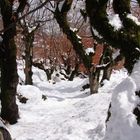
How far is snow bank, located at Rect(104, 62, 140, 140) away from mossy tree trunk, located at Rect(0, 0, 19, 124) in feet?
15.1

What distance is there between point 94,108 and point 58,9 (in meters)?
4.20

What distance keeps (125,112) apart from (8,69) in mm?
5179

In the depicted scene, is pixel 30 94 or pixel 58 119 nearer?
pixel 58 119

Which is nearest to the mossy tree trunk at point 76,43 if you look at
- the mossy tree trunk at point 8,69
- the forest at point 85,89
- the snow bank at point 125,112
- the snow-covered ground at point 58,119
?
the forest at point 85,89

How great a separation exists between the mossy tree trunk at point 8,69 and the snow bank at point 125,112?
4.60 metres

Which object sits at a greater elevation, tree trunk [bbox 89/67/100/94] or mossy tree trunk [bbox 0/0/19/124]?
mossy tree trunk [bbox 0/0/19/124]

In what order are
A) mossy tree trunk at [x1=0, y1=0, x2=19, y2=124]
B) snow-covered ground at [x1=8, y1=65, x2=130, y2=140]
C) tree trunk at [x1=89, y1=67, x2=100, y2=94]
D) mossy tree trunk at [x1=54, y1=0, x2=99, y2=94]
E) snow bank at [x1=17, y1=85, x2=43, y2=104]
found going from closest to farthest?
snow-covered ground at [x1=8, y1=65, x2=130, y2=140] < mossy tree trunk at [x1=0, y1=0, x2=19, y2=124] < mossy tree trunk at [x1=54, y1=0, x2=99, y2=94] < snow bank at [x1=17, y1=85, x2=43, y2=104] < tree trunk at [x1=89, y1=67, x2=100, y2=94]

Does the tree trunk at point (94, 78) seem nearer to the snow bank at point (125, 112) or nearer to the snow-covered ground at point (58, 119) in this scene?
the snow-covered ground at point (58, 119)

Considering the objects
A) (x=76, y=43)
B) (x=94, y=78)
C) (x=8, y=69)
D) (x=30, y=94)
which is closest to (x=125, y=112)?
(x=8, y=69)

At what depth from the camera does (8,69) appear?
10.5 m

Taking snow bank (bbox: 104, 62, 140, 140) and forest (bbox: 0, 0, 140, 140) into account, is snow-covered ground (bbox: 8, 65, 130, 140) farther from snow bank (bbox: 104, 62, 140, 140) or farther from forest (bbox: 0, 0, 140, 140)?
snow bank (bbox: 104, 62, 140, 140)

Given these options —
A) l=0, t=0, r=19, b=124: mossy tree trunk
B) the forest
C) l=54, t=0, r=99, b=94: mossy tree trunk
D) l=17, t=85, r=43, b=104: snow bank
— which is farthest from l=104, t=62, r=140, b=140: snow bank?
l=17, t=85, r=43, b=104: snow bank

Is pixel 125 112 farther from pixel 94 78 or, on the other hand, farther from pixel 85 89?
pixel 85 89

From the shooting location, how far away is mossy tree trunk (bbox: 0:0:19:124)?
33.8 ft
